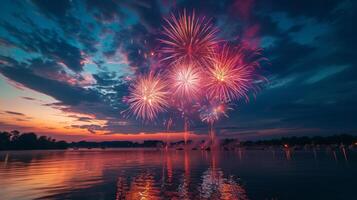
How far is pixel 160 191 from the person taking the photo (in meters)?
32.3

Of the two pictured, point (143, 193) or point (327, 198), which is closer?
point (327, 198)

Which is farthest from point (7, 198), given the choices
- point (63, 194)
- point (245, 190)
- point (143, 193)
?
point (245, 190)

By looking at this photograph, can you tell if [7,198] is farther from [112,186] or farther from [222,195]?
[222,195]

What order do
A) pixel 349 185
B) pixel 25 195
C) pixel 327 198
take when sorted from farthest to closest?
pixel 349 185 < pixel 25 195 < pixel 327 198

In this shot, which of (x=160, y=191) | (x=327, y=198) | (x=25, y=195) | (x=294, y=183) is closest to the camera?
(x=327, y=198)

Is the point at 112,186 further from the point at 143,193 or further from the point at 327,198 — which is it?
the point at 327,198

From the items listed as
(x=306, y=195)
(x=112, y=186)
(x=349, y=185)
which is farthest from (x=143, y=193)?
(x=349, y=185)

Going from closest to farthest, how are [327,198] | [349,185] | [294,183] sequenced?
[327,198]
[349,185]
[294,183]

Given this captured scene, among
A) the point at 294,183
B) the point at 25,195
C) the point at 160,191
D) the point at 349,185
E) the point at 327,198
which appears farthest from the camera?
the point at 294,183

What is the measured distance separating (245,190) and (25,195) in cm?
2735

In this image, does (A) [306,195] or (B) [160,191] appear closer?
(A) [306,195]

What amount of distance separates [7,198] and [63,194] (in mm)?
5938

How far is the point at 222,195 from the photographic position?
29453 mm

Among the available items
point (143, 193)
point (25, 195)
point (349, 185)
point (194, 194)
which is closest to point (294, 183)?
point (349, 185)
